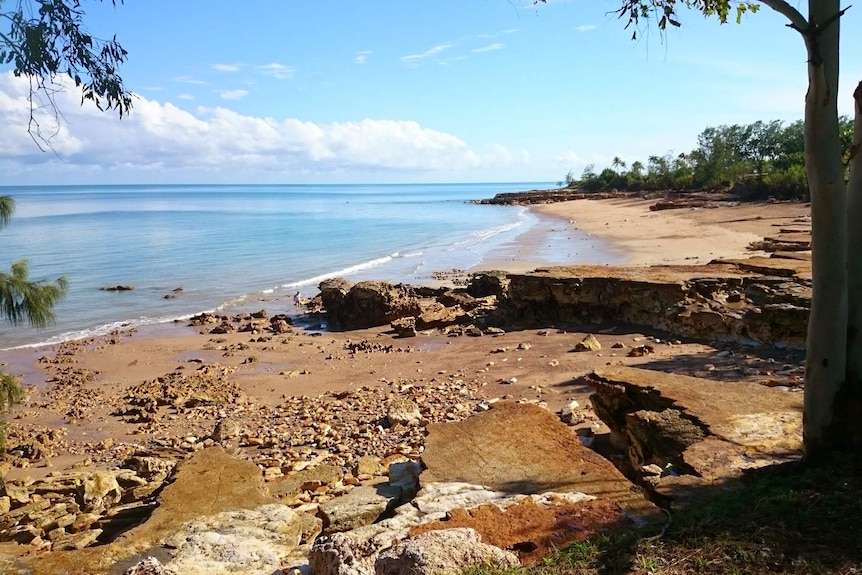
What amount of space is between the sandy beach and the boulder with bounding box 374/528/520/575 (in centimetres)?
470

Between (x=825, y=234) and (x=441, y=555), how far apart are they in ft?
10.7

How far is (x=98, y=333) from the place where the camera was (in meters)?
19.1

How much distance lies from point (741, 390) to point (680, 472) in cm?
203

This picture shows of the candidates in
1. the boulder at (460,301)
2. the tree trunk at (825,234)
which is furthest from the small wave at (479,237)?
the tree trunk at (825,234)

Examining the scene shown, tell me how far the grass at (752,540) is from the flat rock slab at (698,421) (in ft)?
2.29

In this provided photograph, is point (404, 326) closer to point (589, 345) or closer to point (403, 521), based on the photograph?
point (589, 345)

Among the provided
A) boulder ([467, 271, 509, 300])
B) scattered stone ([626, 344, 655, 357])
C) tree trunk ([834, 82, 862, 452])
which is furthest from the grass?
boulder ([467, 271, 509, 300])

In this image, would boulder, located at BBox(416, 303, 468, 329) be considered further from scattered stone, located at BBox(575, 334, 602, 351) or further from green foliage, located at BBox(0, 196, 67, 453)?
green foliage, located at BBox(0, 196, 67, 453)

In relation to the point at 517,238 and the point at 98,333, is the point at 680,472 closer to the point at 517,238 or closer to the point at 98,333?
the point at 98,333

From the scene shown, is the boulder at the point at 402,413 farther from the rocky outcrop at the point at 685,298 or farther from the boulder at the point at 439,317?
the boulder at the point at 439,317

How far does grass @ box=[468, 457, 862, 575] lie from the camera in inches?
136

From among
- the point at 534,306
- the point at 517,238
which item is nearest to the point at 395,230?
the point at 517,238

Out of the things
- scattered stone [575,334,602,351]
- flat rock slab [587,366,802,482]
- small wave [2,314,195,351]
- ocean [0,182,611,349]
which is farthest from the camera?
ocean [0,182,611,349]

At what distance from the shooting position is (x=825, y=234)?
4262mm
